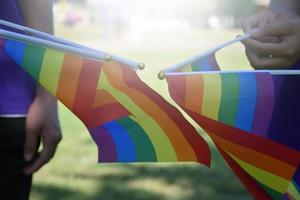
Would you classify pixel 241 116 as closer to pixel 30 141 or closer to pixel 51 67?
pixel 51 67

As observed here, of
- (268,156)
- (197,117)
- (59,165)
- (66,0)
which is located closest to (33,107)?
(197,117)

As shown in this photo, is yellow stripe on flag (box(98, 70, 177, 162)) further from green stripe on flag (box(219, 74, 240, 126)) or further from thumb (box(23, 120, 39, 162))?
thumb (box(23, 120, 39, 162))

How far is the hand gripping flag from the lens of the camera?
3.64 feet

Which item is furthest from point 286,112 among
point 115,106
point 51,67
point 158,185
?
point 158,185

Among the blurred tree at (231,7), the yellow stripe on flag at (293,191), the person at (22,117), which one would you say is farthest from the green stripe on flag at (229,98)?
the blurred tree at (231,7)

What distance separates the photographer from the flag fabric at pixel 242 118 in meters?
1.11

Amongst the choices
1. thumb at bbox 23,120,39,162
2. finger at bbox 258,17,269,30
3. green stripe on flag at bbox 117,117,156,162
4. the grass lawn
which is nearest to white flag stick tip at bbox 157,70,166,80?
green stripe on flag at bbox 117,117,156,162

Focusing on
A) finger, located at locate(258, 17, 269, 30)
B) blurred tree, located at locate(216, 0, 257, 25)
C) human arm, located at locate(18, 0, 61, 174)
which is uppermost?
finger, located at locate(258, 17, 269, 30)

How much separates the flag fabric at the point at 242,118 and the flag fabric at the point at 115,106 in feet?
0.14

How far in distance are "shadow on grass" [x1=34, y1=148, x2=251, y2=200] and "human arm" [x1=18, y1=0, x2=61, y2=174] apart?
1.45m

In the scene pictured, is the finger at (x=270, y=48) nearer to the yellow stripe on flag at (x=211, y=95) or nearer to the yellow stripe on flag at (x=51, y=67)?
the yellow stripe on flag at (x=211, y=95)

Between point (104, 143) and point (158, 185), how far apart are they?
1.94m

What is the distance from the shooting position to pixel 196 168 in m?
3.40

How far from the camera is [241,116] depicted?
3.72 feet
